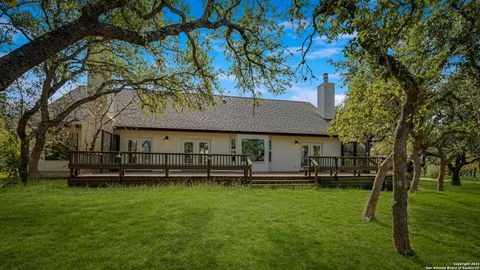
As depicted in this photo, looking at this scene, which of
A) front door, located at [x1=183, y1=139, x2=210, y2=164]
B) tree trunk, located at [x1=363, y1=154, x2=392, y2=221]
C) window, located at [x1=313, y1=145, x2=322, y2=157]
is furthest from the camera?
window, located at [x1=313, y1=145, x2=322, y2=157]

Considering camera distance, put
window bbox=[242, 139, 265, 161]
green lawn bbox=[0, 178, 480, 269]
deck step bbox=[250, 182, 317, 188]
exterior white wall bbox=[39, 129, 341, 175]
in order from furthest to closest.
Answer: window bbox=[242, 139, 265, 161]
exterior white wall bbox=[39, 129, 341, 175]
deck step bbox=[250, 182, 317, 188]
green lawn bbox=[0, 178, 480, 269]

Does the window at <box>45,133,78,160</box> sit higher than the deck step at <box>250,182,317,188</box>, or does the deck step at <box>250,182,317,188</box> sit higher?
the window at <box>45,133,78,160</box>

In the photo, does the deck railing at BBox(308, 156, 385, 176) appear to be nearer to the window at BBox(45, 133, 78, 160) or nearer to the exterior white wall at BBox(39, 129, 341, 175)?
Result: the exterior white wall at BBox(39, 129, 341, 175)

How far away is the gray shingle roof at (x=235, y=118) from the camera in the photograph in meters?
15.6

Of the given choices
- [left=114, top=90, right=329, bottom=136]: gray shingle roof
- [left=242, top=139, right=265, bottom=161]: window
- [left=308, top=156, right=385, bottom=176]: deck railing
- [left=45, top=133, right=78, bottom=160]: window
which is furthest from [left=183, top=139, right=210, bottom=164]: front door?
[left=308, top=156, right=385, bottom=176]: deck railing

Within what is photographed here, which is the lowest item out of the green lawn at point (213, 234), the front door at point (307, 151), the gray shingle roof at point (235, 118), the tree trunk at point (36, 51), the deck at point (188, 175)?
the green lawn at point (213, 234)

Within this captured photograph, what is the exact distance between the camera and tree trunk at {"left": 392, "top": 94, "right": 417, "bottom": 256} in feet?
15.0

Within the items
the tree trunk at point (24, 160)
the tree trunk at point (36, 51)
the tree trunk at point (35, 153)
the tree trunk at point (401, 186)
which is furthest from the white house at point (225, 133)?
the tree trunk at point (401, 186)

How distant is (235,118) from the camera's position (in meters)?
17.6

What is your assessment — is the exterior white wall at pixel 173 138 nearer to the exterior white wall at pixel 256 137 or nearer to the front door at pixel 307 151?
the exterior white wall at pixel 256 137

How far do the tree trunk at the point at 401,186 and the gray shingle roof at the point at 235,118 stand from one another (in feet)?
38.0

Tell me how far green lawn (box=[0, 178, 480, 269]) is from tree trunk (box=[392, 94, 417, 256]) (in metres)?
0.25

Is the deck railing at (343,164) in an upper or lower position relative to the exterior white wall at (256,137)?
lower

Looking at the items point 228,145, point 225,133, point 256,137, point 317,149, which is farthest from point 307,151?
point 225,133
